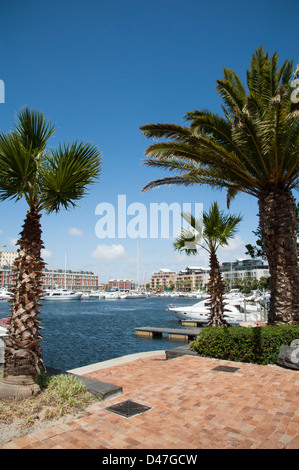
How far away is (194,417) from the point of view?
5129 millimetres

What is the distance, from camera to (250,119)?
29.6ft

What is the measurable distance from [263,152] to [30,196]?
274 inches

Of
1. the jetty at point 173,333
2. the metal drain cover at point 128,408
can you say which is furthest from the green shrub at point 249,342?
the jetty at point 173,333

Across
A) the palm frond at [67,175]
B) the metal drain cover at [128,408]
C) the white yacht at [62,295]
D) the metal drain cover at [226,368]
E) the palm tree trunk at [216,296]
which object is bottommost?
the white yacht at [62,295]

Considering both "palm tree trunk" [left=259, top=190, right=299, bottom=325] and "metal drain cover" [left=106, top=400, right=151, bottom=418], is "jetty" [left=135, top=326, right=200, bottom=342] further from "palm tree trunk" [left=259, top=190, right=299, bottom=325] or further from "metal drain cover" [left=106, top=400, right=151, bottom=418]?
"metal drain cover" [left=106, top=400, right=151, bottom=418]

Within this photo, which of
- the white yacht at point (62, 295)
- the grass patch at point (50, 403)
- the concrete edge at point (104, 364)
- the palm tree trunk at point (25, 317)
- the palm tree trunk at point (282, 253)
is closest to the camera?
the grass patch at point (50, 403)

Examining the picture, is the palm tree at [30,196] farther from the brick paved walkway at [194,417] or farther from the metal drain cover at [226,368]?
the metal drain cover at [226,368]

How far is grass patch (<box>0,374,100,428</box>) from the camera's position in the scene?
16.0 feet

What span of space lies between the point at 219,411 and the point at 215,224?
360 inches

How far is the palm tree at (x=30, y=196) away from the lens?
574 cm

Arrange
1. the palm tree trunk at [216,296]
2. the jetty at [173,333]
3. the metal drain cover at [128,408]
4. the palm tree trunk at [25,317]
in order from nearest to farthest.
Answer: the metal drain cover at [128,408], the palm tree trunk at [25,317], the palm tree trunk at [216,296], the jetty at [173,333]

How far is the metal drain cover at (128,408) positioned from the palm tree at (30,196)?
158cm

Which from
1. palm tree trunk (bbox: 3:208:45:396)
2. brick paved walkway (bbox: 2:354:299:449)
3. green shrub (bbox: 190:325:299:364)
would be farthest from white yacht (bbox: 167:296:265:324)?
palm tree trunk (bbox: 3:208:45:396)

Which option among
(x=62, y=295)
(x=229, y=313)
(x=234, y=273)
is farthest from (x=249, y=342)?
(x=234, y=273)
